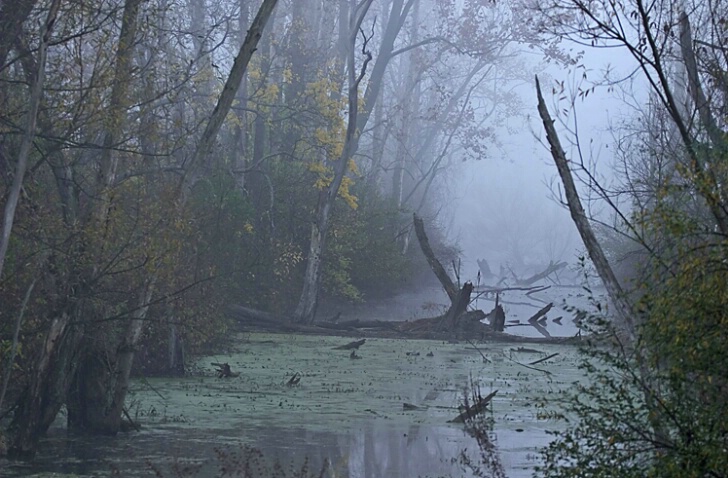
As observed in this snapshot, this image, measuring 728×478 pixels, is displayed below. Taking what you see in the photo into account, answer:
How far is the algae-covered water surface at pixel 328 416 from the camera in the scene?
412 inches

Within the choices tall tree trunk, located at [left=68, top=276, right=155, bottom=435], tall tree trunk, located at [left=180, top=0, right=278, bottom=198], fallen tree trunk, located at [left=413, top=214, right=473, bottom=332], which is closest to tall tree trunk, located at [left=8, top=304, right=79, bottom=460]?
tall tree trunk, located at [left=68, top=276, right=155, bottom=435]

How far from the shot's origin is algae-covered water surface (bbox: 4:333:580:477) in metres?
10.5

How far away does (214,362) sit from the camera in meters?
17.5

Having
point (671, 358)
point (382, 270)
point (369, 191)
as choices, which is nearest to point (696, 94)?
point (671, 358)

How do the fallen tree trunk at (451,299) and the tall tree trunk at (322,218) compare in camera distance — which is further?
the tall tree trunk at (322,218)

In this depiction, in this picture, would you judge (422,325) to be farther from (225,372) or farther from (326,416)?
(326,416)

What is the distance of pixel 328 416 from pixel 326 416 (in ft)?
0.08

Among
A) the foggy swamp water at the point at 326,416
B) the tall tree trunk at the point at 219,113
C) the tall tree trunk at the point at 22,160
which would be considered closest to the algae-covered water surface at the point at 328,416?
the foggy swamp water at the point at 326,416

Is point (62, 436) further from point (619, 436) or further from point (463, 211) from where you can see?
point (463, 211)

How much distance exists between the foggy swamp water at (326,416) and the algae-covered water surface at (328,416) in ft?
0.05

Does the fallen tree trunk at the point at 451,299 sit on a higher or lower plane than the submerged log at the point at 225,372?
higher

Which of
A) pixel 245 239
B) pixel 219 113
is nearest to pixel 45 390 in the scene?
pixel 219 113

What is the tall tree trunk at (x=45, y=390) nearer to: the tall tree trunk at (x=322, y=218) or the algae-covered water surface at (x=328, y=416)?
the algae-covered water surface at (x=328, y=416)

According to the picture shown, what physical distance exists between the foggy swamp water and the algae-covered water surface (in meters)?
0.01
